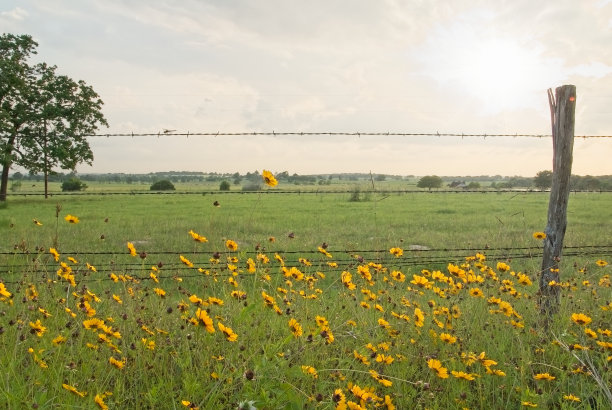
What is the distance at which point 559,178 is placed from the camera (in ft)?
16.6

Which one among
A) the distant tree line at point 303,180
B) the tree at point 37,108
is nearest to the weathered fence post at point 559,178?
the distant tree line at point 303,180

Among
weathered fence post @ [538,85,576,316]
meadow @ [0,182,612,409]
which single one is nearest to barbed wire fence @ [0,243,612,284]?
meadow @ [0,182,612,409]

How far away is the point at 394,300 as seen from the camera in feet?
16.1

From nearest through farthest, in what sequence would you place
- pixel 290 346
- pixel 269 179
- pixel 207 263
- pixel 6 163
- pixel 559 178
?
pixel 269 179 → pixel 290 346 → pixel 559 178 → pixel 207 263 → pixel 6 163

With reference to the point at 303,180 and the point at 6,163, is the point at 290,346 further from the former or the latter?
the point at 6,163

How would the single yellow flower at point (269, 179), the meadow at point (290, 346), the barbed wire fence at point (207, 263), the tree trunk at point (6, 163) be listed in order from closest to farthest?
the meadow at point (290, 346) → the single yellow flower at point (269, 179) → the barbed wire fence at point (207, 263) → the tree trunk at point (6, 163)

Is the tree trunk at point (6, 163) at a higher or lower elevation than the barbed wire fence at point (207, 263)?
higher

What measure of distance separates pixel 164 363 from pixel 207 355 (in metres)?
0.43

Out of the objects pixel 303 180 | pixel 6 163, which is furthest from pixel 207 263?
pixel 6 163

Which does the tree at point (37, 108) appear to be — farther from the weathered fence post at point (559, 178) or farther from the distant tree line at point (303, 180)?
the weathered fence post at point (559, 178)

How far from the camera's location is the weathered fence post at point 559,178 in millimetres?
5043

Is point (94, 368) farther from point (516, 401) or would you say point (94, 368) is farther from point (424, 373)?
point (516, 401)

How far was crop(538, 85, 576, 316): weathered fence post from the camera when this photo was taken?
16.5ft

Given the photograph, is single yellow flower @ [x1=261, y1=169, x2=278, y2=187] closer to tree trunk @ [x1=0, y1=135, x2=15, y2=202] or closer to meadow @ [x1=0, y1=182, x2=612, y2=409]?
meadow @ [x1=0, y1=182, x2=612, y2=409]
